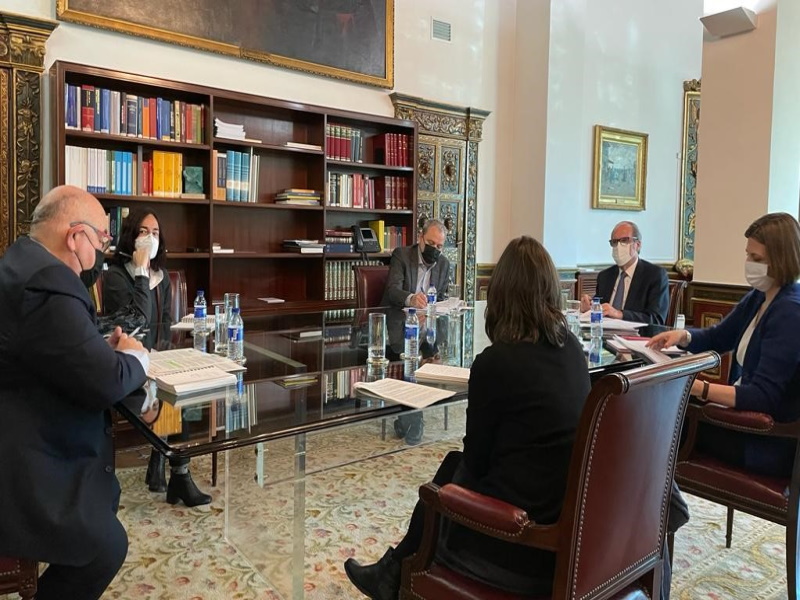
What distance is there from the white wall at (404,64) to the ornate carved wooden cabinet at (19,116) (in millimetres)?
125

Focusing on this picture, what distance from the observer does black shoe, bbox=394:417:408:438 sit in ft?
7.87

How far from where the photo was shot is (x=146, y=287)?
2.62 metres

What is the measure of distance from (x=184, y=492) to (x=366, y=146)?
9.90 feet

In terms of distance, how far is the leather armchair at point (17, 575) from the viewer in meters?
1.36

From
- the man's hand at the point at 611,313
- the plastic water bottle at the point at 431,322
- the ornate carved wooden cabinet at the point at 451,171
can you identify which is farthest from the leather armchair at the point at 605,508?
the ornate carved wooden cabinet at the point at 451,171

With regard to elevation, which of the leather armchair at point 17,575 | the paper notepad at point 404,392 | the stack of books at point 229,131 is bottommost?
the leather armchair at point 17,575

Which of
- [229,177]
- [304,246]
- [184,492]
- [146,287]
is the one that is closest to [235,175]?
[229,177]

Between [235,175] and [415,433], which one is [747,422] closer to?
[415,433]

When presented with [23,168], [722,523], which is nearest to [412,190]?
[23,168]

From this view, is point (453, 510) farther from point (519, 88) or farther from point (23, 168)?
point (519, 88)

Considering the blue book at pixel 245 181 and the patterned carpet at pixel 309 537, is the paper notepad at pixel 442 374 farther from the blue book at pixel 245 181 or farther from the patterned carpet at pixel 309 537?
the blue book at pixel 245 181

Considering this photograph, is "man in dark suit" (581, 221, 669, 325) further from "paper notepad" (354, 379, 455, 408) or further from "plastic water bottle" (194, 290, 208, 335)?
"plastic water bottle" (194, 290, 208, 335)

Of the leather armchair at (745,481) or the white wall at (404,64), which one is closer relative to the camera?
the leather armchair at (745,481)

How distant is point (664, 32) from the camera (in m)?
6.41
